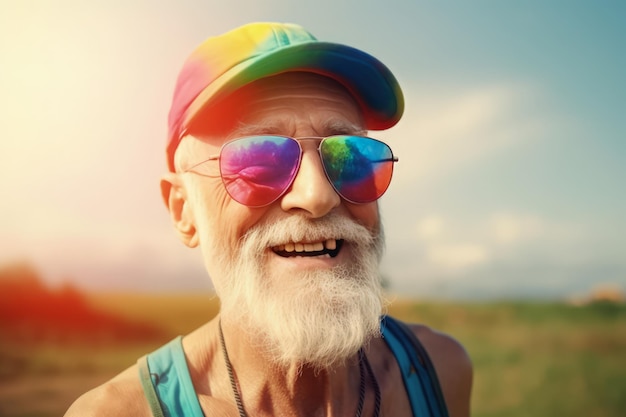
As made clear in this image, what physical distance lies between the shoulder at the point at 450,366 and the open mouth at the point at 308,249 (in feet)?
2.97

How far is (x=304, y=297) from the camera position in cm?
180

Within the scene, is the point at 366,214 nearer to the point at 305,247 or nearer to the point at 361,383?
the point at 305,247

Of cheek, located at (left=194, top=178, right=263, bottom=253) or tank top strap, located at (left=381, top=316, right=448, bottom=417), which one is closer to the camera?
cheek, located at (left=194, top=178, right=263, bottom=253)

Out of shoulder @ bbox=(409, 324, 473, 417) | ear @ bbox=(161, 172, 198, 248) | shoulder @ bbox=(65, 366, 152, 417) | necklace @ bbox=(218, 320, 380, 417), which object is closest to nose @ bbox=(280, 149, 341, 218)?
ear @ bbox=(161, 172, 198, 248)

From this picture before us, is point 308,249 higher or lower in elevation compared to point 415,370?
higher

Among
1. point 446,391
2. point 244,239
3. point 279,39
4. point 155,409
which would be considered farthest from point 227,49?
point 446,391

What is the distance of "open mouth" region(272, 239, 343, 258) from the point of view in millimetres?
1852

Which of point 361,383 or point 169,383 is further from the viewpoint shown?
point 361,383

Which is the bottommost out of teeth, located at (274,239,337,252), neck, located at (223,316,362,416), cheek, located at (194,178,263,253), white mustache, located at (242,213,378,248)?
neck, located at (223,316,362,416)

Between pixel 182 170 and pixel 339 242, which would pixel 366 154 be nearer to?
pixel 339 242

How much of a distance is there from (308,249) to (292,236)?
0.08m

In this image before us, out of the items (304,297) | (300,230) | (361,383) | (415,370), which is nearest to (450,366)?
(415,370)

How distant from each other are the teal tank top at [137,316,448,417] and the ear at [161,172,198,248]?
1.32 ft

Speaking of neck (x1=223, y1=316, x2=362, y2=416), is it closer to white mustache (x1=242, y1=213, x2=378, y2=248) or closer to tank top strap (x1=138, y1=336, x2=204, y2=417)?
tank top strap (x1=138, y1=336, x2=204, y2=417)
